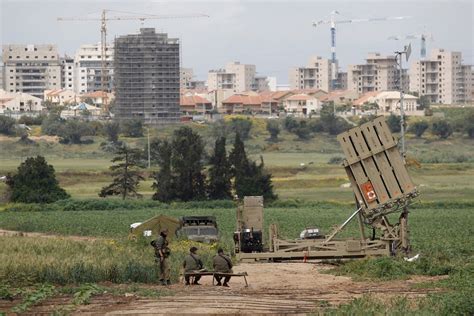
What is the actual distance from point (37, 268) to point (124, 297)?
191 inches

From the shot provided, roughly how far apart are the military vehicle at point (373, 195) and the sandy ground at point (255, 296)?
274 cm

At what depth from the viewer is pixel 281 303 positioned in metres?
25.9

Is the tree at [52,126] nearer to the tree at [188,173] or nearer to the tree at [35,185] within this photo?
the tree at [35,185]

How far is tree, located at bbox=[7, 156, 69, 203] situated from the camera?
7662cm

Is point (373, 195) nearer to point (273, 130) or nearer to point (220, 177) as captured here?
point (220, 177)

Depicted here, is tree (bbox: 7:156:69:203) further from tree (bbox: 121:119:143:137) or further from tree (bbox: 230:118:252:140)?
tree (bbox: 121:119:143:137)

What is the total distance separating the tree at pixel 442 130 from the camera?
145750 millimetres

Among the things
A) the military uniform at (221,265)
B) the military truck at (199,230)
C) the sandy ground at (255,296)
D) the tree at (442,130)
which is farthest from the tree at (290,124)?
the military uniform at (221,265)

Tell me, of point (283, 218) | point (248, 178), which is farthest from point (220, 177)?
point (283, 218)

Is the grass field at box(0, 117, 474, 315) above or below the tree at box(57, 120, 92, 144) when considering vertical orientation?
below

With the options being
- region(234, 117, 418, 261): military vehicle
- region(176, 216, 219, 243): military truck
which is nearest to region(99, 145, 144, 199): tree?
region(176, 216, 219, 243): military truck

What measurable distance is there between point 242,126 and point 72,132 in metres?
19.5

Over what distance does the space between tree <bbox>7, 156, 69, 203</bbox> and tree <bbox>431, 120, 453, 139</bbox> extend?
73756 millimetres

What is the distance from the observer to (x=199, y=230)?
45781 mm
